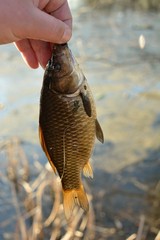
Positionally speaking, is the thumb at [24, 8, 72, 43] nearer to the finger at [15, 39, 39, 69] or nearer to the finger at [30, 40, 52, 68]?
the finger at [30, 40, 52, 68]

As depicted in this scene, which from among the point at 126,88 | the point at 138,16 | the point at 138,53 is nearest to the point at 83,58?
the point at 138,53

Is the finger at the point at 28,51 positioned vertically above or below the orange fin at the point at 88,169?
above

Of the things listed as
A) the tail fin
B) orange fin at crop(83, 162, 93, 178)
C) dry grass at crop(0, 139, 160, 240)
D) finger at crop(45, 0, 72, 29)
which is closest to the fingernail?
finger at crop(45, 0, 72, 29)

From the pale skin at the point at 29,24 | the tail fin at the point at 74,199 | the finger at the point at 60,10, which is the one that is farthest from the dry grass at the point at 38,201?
the pale skin at the point at 29,24

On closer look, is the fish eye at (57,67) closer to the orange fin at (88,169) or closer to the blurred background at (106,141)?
the orange fin at (88,169)

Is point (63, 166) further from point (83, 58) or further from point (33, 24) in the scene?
point (83, 58)

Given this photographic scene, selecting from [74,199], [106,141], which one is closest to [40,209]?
[74,199]
